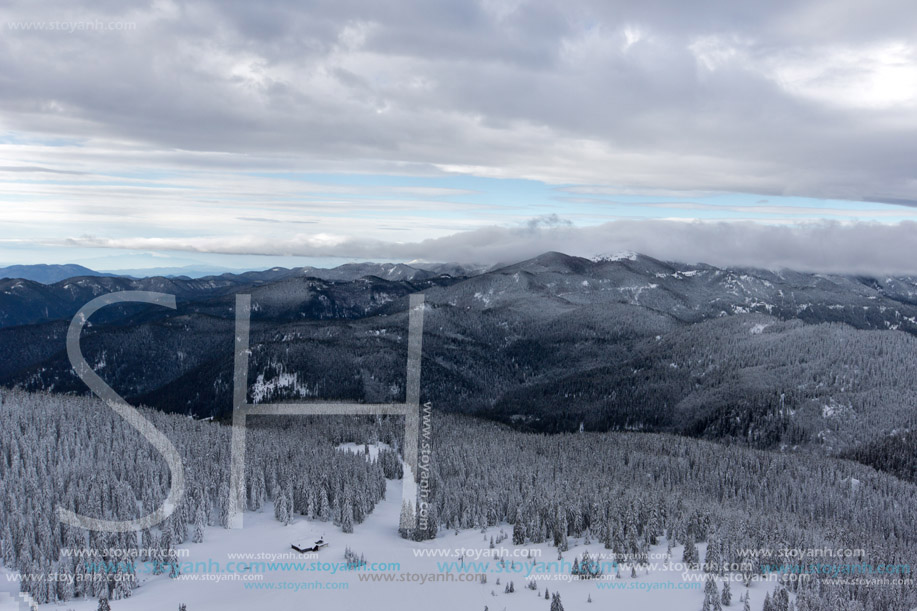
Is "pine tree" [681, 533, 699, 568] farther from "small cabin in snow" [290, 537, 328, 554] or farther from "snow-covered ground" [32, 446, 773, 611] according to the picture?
"small cabin in snow" [290, 537, 328, 554]

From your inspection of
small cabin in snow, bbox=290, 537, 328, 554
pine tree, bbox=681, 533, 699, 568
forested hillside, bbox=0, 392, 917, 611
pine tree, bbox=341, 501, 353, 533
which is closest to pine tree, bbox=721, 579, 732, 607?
forested hillside, bbox=0, 392, 917, 611

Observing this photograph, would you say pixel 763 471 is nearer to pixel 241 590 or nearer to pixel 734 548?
pixel 734 548

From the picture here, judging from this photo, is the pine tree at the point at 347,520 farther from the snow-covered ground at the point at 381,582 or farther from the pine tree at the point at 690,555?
the pine tree at the point at 690,555

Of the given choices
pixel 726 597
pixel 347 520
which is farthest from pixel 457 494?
pixel 726 597

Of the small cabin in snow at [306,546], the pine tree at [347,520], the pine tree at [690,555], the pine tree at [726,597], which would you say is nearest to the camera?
the pine tree at [726,597]

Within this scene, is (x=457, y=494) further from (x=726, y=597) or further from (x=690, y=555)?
(x=726, y=597)

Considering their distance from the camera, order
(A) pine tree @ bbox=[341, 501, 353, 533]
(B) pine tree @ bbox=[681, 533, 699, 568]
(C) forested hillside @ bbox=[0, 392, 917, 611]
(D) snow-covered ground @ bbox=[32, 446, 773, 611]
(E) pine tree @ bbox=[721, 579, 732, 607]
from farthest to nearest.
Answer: (A) pine tree @ bbox=[341, 501, 353, 533] → (C) forested hillside @ bbox=[0, 392, 917, 611] → (B) pine tree @ bbox=[681, 533, 699, 568] → (D) snow-covered ground @ bbox=[32, 446, 773, 611] → (E) pine tree @ bbox=[721, 579, 732, 607]

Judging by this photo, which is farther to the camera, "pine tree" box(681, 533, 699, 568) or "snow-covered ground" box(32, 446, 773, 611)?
"pine tree" box(681, 533, 699, 568)

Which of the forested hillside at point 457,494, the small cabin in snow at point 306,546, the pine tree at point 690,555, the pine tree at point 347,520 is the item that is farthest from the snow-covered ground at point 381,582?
the forested hillside at point 457,494
